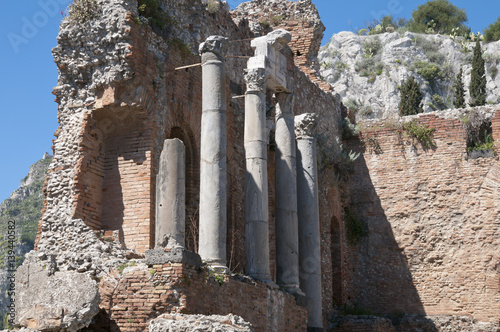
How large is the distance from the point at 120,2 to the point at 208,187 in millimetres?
3836

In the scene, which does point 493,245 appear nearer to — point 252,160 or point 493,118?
point 493,118

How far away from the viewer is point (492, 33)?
48469mm

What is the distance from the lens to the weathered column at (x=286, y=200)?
645 inches

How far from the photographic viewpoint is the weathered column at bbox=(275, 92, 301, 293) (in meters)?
16.4

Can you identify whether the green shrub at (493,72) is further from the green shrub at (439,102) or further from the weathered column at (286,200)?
the weathered column at (286,200)

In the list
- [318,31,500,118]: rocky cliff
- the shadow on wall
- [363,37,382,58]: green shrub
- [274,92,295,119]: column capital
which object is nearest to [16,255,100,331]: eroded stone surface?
[274,92,295,119]: column capital

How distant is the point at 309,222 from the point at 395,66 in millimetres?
28898

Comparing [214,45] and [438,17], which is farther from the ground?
[438,17]

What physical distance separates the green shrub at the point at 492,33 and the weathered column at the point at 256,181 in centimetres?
3567

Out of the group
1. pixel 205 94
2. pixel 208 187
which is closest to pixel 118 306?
pixel 208 187

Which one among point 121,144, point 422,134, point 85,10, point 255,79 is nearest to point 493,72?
point 422,134

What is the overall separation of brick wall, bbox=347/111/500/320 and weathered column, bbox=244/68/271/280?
762 centimetres

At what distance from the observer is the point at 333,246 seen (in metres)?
21.9

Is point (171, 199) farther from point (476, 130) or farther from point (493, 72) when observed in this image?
point (493, 72)
